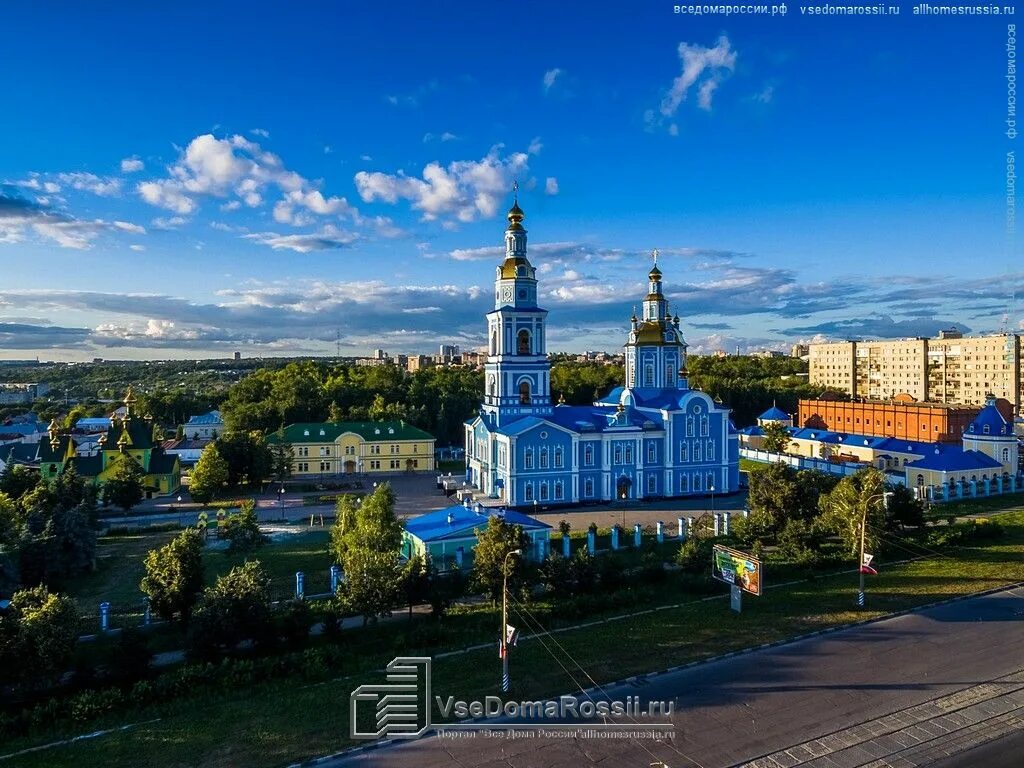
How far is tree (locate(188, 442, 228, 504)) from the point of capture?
35406 mm

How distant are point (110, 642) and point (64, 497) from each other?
46.2 ft

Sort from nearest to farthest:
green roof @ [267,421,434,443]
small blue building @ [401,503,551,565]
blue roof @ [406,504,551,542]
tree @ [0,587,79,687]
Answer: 1. tree @ [0,587,79,687]
2. small blue building @ [401,503,551,565]
3. blue roof @ [406,504,551,542]
4. green roof @ [267,421,434,443]

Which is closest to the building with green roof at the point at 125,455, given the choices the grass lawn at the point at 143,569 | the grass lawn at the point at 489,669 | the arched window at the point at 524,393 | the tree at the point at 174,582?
the grass lawn at the point at 143,569

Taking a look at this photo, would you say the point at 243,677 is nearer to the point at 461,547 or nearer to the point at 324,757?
the point at 324,757

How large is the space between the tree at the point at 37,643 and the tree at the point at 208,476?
2220 cm

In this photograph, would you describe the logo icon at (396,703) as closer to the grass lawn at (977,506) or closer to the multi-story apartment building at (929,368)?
the grass lawn at (977,506)

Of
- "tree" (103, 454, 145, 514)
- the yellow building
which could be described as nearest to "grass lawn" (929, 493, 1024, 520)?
the yellow building

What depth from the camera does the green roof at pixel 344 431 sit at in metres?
45.8

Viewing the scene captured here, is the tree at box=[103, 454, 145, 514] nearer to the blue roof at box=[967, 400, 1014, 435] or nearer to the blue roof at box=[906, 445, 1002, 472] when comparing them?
the blue roof at box=[906, 445, 1002, 472]

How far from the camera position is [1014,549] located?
24781 millimetres

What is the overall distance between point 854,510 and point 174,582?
2115cm

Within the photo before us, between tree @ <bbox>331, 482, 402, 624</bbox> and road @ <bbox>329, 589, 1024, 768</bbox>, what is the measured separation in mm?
5240

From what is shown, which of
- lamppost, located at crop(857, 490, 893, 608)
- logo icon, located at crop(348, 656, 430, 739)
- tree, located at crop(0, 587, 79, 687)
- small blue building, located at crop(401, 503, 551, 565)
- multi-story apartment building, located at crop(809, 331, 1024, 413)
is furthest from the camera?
multi-story apartment building, located at crop(809, 331, 1024, 413)

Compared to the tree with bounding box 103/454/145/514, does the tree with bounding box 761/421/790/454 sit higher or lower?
higher
